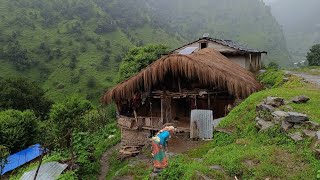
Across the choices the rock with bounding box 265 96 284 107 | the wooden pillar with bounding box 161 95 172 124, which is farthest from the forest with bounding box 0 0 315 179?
the rock with bounding box 265 96 284 107

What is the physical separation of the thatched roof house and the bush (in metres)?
11.1

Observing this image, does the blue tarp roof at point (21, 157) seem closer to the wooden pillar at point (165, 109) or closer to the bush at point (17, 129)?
the bush at point (17, 129)

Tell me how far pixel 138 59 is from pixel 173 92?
2401 cm

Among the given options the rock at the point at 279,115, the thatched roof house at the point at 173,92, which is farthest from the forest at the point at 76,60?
the rock at the point at 279,115

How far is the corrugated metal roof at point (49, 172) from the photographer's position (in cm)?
1481

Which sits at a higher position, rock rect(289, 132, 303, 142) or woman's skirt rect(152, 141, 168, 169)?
rock rect(289, 132, 303, 142)

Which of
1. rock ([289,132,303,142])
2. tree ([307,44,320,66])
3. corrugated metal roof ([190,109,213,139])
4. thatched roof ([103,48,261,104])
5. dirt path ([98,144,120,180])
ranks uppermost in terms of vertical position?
tree ([307,44,320,66])

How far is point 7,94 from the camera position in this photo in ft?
123

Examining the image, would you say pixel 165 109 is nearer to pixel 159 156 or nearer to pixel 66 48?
pixel 159 156

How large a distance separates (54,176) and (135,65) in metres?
28.7

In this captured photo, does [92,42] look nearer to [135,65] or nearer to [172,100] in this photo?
[135,65]

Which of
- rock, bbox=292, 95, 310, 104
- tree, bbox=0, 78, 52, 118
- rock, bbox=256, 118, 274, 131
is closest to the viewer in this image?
rock, bbox=256, 118, 274, 131

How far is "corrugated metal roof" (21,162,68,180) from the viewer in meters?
14.8

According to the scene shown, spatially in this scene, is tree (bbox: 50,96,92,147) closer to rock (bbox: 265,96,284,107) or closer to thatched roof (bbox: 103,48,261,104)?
thatched roof (bbox: 103,48,261,104)
